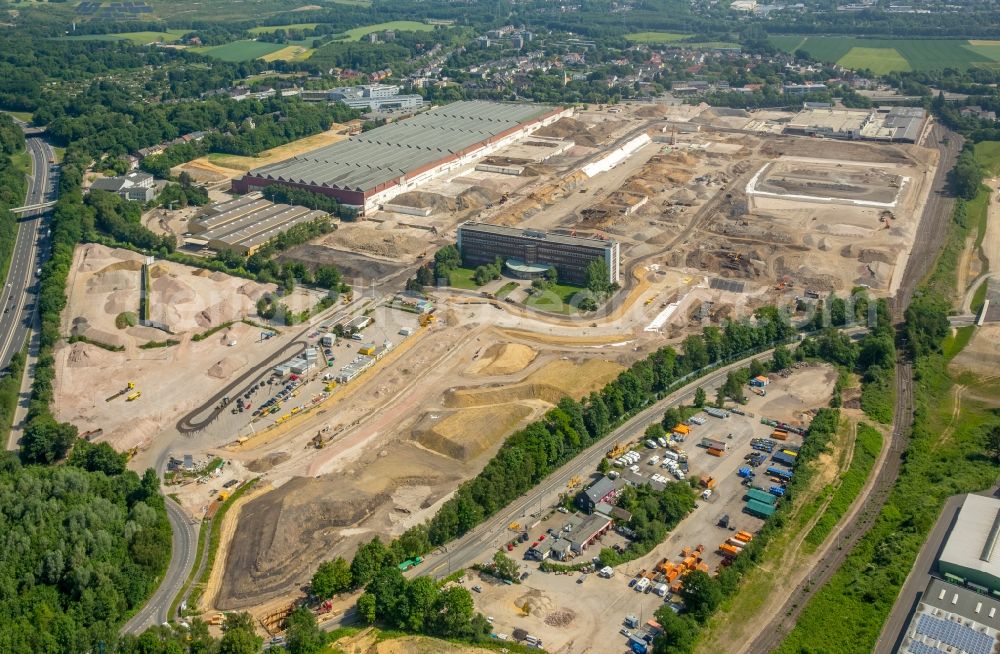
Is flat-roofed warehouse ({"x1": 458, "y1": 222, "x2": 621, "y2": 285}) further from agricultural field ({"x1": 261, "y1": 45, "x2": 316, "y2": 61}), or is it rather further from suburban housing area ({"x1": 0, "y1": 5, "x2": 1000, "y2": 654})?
agricultural field ({"x1": 261, "y1": 45, "x2": 316, "y2": 61})

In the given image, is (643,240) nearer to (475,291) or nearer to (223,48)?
(475,291)

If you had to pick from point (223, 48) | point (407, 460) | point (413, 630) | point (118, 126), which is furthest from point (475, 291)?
point (223, 48)

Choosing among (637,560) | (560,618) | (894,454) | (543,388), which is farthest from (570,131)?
(560,618)

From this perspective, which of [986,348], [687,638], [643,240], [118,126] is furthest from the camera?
[118,126]

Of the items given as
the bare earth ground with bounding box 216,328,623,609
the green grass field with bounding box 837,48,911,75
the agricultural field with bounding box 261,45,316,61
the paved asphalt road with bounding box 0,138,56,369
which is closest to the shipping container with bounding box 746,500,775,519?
the bare earth ground with bounding box 216,328,623,609

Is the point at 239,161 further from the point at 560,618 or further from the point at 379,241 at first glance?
the point at 560,618

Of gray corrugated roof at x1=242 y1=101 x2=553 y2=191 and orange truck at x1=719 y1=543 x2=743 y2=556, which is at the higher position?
gray corrugated roof at x1=242 y1=101 x2=553 y2=191
